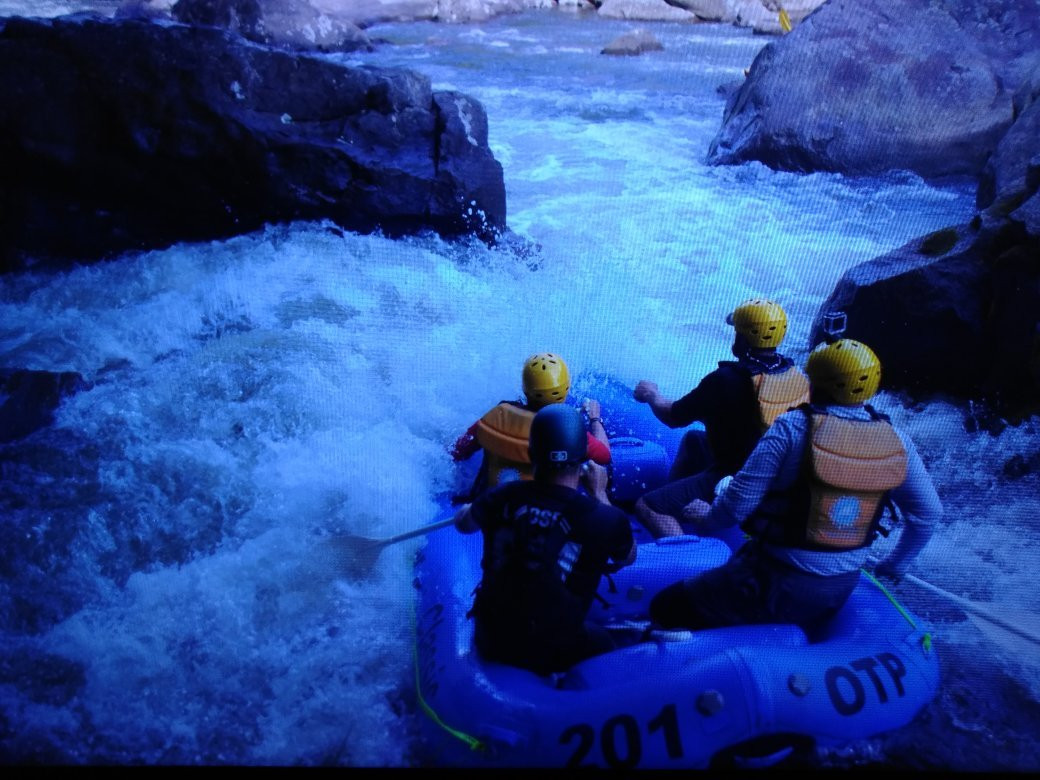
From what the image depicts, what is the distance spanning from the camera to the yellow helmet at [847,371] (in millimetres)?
1666

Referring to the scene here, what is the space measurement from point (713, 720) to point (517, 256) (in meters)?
3.66

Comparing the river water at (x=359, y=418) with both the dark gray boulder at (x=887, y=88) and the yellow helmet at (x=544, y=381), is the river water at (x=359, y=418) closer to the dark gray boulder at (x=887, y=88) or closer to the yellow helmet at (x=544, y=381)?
the dark gray boulder at (x=887, y=88)

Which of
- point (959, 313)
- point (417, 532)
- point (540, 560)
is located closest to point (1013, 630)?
point (540, 560)

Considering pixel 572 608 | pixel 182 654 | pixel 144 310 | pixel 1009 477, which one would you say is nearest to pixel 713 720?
pixel 572 608

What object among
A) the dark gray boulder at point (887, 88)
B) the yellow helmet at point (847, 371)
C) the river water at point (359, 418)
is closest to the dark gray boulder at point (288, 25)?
the river water at point (359, 418)

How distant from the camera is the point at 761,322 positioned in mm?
2199

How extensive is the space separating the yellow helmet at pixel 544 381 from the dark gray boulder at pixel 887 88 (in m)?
4.26

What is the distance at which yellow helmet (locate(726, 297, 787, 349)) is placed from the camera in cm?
220

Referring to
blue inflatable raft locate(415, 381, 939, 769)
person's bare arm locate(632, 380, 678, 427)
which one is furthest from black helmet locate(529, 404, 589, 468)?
person's bare arm locate(632, 380, 678, 427)

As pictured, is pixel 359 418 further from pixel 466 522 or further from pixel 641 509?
pixel 466 522

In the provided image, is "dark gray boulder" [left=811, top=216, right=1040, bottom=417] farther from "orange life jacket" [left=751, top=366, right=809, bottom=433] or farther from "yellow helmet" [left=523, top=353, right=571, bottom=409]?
"yellow helmet" [left=523, top=353, right=571, bottom=409]

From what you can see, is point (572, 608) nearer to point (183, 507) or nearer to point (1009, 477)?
point (183, 507)

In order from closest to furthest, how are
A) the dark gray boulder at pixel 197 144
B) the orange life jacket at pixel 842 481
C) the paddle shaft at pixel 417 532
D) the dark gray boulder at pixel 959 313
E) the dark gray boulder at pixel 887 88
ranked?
1. the orange life jacket at pixel 842 481
2. the paddle shaft at pixel 417 532
3. the dark gray boulder at pixel 959 313
4. the dark gray boulder at pixel 197 144
5. the dark gray boulder at pixel 887 88

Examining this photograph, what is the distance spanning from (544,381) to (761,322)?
745 mm
